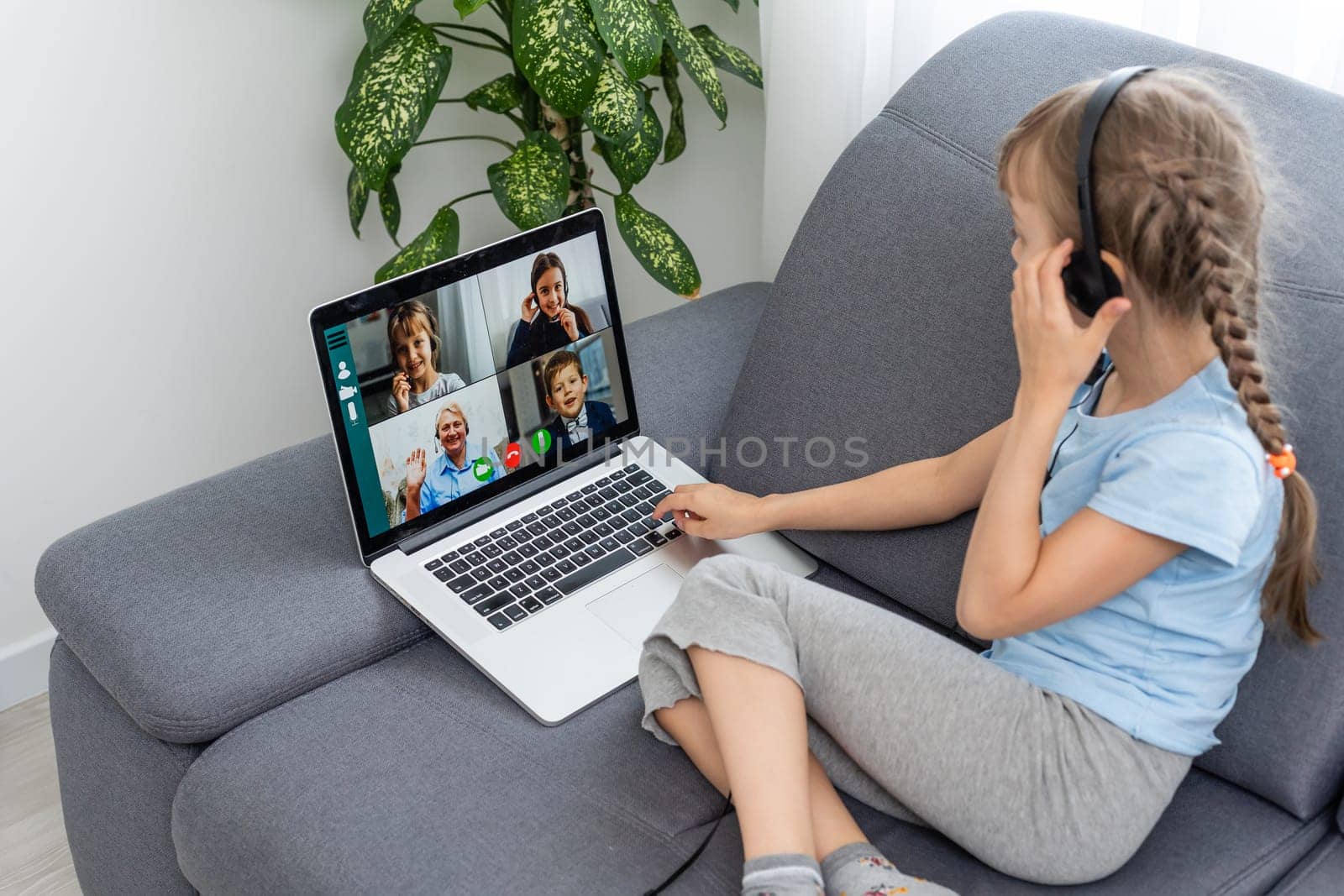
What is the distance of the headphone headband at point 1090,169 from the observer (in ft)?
2.76

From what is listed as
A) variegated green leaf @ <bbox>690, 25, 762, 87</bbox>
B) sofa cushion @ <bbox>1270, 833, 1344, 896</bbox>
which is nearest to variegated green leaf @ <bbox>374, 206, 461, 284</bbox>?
variegated green leaf @ <bbox>690, 25, 762, 87</bbox>

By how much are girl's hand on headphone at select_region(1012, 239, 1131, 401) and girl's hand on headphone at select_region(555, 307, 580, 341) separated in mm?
532

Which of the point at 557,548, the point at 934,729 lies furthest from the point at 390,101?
the point at 934,729

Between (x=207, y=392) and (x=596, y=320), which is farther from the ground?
(x=596, y=320)

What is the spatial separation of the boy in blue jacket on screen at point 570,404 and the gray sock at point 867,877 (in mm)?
563

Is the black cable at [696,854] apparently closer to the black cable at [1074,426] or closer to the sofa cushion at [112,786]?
the black cable at [1074,426]

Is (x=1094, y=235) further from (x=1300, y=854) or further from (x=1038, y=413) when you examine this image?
(x=1300, y=854)

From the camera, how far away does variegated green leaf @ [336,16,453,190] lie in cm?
153

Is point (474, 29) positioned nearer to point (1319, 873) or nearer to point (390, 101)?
point (390, 101)

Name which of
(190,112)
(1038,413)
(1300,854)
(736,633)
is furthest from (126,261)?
(1300,854)

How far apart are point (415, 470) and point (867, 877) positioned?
0.58 m

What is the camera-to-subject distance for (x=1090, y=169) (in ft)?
2.79

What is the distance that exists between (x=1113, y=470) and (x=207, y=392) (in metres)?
1.43

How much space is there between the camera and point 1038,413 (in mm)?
903
